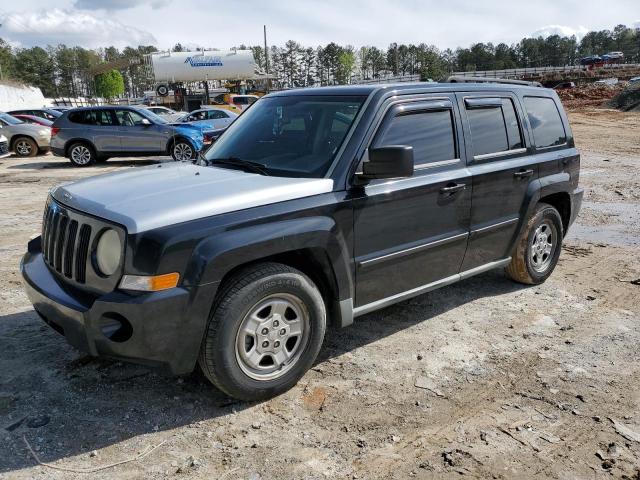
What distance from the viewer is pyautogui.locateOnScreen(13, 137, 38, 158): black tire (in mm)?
18469

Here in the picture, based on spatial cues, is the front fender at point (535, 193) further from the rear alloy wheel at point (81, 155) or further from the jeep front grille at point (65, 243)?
the rear alloy wheel at point (81, 155)

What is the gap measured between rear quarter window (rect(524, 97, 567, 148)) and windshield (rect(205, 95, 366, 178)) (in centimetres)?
204

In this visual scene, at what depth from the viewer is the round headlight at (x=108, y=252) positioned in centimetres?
289

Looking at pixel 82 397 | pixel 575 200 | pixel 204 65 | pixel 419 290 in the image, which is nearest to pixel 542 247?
pixel 575 200

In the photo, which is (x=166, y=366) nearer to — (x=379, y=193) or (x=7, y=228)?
(x=379, y=193)

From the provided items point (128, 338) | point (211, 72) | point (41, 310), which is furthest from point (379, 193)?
point (211, 72)

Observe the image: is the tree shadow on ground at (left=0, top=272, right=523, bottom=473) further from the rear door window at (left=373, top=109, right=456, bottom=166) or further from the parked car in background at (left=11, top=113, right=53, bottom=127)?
the parked car in background at (left=11, top=113, right=53, bottom=127)

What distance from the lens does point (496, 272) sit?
5.80m

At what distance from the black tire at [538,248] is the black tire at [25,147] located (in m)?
17.8

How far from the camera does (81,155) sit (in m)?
15.6

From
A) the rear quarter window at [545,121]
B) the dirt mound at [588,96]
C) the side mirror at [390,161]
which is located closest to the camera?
the side mirror at [390,161]

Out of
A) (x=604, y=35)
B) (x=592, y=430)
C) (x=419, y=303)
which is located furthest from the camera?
(x=604, y=35)

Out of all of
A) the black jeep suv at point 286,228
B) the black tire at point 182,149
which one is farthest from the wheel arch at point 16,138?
the black jeep suv at point 286,228

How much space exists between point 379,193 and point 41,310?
2.21m
